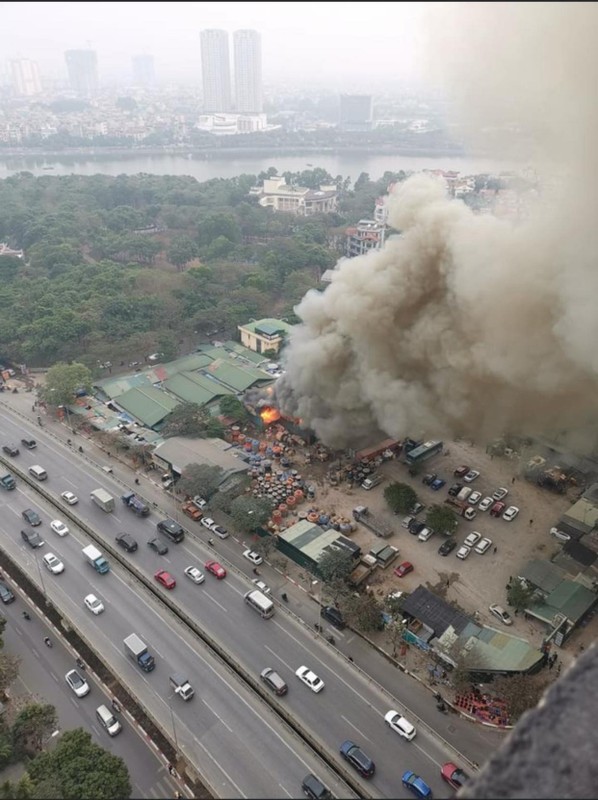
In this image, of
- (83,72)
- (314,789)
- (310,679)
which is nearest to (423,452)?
(310,679)

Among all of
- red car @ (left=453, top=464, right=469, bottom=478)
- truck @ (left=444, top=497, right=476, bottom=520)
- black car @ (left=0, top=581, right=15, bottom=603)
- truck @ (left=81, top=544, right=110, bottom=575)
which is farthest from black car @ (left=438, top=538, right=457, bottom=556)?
black car @ (left=0, top=581, right=15, bottom=603)

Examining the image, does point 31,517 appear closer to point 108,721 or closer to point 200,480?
point 200,480

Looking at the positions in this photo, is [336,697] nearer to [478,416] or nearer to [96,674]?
[96,674]

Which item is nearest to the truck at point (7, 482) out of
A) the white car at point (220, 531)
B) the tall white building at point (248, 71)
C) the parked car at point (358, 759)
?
the white car at point (220, 531)

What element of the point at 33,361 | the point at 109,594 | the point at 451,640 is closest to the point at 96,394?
the point at 33,361

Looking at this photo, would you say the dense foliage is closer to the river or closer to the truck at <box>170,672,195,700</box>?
the truck at <box>170,672,195,700</box>

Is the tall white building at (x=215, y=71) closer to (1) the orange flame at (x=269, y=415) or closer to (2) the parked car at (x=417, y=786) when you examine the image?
(1) the orange flame at (x=269, y=415)
